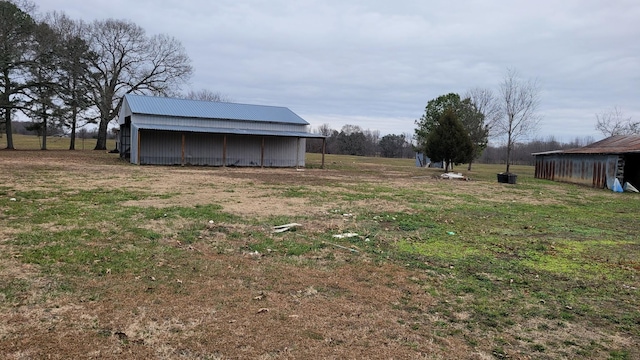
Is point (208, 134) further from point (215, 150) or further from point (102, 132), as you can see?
point (102, 132)

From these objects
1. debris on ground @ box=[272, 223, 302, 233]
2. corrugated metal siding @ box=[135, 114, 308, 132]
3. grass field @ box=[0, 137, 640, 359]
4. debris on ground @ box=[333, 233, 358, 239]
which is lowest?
grass field @ box=[0, 137, 640, 359]

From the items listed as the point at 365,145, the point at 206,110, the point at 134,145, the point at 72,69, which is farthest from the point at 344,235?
the point at 365,145

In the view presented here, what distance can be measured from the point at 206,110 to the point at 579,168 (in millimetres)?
25864

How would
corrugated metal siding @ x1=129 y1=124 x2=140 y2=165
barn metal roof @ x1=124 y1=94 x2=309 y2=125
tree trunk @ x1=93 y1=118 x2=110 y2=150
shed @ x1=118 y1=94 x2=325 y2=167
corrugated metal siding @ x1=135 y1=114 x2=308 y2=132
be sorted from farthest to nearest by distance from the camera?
tree trunk @ x1=93 y1=118 x2=110 y2=150
barn metal roof @ x1=124 y1=94 x2=309 y2=125
corrugated metal siding @ x1=135 y1=114 x2=308 y2=132
shed @ x1=118 y1=94 x2=325 y2=167
corrugated metal siding @ x1=129 y1=124 x2=140 y2=165

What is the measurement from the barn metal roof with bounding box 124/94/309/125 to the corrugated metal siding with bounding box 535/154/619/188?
18.8 meters

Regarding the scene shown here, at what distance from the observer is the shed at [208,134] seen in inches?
1080

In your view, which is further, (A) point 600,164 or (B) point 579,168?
(B) point 579,168

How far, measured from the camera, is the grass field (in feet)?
10.8

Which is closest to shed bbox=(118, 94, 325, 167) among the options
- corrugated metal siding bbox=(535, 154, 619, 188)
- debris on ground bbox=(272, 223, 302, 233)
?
corrugated metal siding bbox=(535, 154, 619, 188)

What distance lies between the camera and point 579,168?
26047 mm

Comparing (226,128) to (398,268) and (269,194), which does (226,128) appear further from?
(398,268)

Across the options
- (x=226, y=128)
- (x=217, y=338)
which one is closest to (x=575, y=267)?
(x=217, y=338)

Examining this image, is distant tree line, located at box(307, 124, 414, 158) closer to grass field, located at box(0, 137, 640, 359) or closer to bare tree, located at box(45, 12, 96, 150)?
bare tree, located at box(45, 12, 96, 150)

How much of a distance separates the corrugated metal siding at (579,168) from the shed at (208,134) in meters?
17.2
